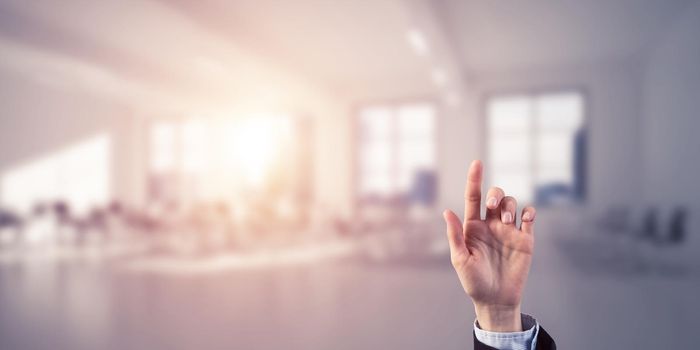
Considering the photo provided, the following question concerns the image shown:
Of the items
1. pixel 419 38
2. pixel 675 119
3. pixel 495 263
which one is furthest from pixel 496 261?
pixel 675 119

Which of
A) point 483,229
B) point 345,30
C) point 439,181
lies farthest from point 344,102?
point 483,229

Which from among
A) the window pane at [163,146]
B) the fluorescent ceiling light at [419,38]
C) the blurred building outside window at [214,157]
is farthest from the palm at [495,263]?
the window pane at [163,146]

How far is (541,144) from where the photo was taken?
361 inches

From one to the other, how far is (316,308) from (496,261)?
106 inches

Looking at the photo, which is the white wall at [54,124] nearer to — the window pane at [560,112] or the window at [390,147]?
the window at [390,147]

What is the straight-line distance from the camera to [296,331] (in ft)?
9.36

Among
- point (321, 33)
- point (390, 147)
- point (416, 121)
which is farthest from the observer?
point (390, 147)

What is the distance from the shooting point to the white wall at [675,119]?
5.39 metres

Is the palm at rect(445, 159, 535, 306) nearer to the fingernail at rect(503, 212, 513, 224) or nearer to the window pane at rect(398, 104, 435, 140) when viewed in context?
the fingernail at rect(503, 212, 513, 224)

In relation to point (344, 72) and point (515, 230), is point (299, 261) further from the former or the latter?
point (515, 230)

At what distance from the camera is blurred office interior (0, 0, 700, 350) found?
11.1 feet

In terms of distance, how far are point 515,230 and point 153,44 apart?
760 centimetres

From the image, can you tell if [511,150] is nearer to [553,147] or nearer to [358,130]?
[553,147]

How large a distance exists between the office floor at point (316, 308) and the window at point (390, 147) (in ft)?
16.8
